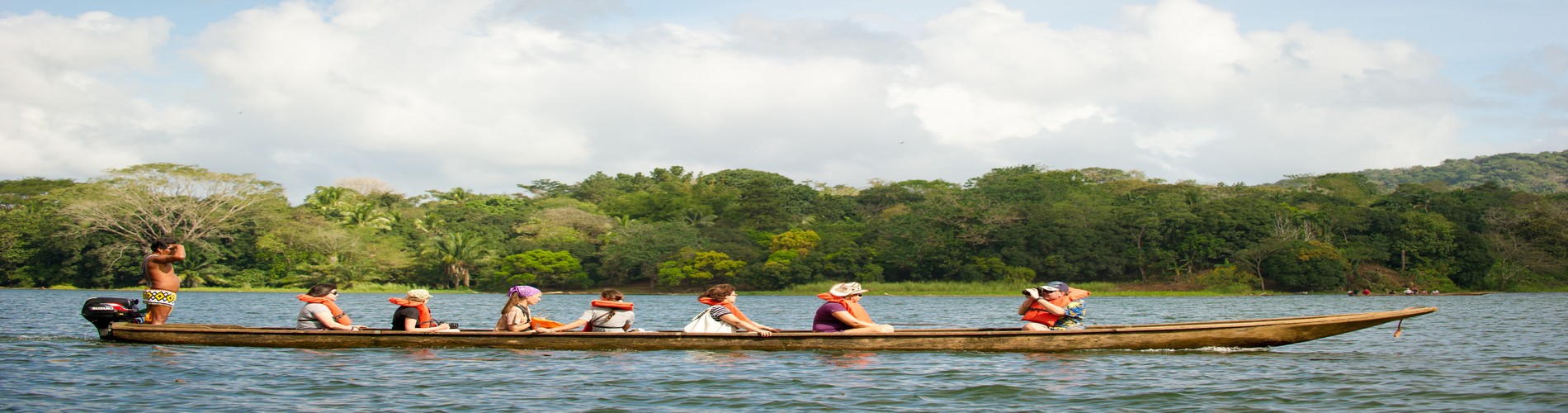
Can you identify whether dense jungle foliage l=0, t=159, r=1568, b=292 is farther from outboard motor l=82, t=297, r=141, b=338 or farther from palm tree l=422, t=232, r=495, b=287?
outboard motor l=82, t=297, r=141, b=338

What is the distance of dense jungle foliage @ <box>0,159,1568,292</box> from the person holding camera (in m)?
44.9

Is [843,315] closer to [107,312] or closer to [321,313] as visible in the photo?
[321,313]

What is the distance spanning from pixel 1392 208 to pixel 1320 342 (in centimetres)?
5028

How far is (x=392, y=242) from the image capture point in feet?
207

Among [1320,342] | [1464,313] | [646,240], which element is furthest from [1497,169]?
[1320,342]

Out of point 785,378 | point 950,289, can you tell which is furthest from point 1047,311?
point 950,289

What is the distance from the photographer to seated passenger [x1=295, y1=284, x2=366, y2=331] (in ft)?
48.8

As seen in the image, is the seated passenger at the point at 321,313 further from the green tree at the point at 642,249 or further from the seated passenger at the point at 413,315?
the green tree at the point at 642,249

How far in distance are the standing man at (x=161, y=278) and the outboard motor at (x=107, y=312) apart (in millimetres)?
347

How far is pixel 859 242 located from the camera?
64250mm

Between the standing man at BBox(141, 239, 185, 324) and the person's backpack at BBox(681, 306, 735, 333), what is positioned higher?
the standing man at BBox(141, 239, 185, 324)

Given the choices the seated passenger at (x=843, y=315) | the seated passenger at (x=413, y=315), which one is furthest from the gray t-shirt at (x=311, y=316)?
the seated passenger at (x=843, y=315)

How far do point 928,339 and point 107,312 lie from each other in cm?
1096

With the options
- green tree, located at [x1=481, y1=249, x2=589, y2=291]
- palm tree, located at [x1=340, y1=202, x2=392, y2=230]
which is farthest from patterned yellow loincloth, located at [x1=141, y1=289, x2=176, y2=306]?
palm tree, located at [x1=340, y1=202, x2=392, y2=230]
